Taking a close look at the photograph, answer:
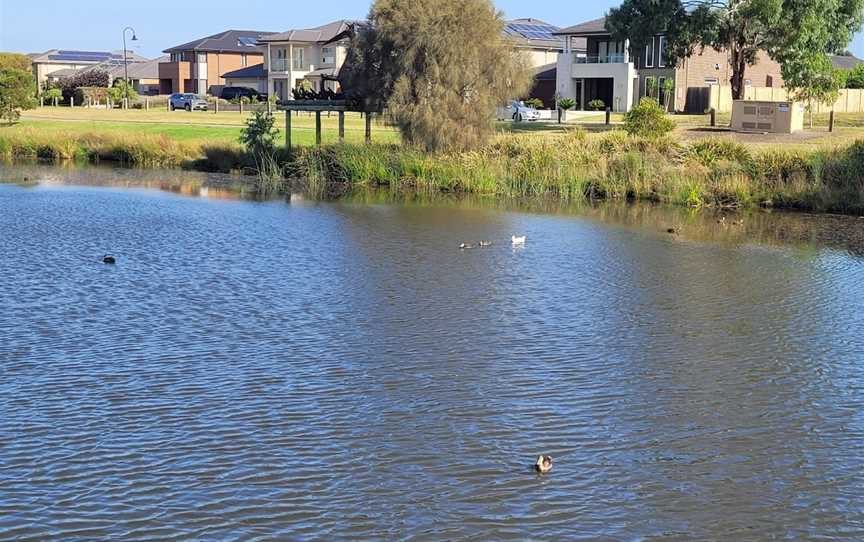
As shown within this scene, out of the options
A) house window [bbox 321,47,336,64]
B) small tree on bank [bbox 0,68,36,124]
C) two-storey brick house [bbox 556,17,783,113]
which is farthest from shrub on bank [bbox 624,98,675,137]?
house window [bbox 321,47,336,64]

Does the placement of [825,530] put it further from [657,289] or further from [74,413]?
[657,289]

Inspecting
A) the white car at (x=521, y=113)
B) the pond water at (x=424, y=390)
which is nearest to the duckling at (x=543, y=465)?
the pond water at (x=424, y=390)

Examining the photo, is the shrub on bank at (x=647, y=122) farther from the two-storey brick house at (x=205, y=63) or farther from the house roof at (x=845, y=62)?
the two-storey brick house at (x=205, y=63)

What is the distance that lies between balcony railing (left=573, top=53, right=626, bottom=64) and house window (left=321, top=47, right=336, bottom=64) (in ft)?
83.3

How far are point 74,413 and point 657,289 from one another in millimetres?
10130

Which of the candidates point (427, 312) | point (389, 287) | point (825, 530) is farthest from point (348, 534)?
point (389, 287)

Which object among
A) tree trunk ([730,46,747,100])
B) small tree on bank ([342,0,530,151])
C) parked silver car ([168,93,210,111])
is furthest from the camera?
parked silver car ([168,93,210,111])

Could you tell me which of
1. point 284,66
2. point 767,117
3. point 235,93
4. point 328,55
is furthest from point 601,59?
point 284,66

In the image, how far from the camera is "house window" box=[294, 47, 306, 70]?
9350 cm

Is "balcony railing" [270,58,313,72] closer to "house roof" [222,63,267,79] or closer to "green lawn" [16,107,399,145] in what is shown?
"house roof" [222,63,267,79]

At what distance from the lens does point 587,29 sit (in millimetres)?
73562

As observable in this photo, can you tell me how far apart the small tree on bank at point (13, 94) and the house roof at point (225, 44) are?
47.9m

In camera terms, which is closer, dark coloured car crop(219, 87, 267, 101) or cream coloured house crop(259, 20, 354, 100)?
dark coloured car crop(219, 87, 267, 101)

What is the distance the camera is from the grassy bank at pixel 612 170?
97.1ft
